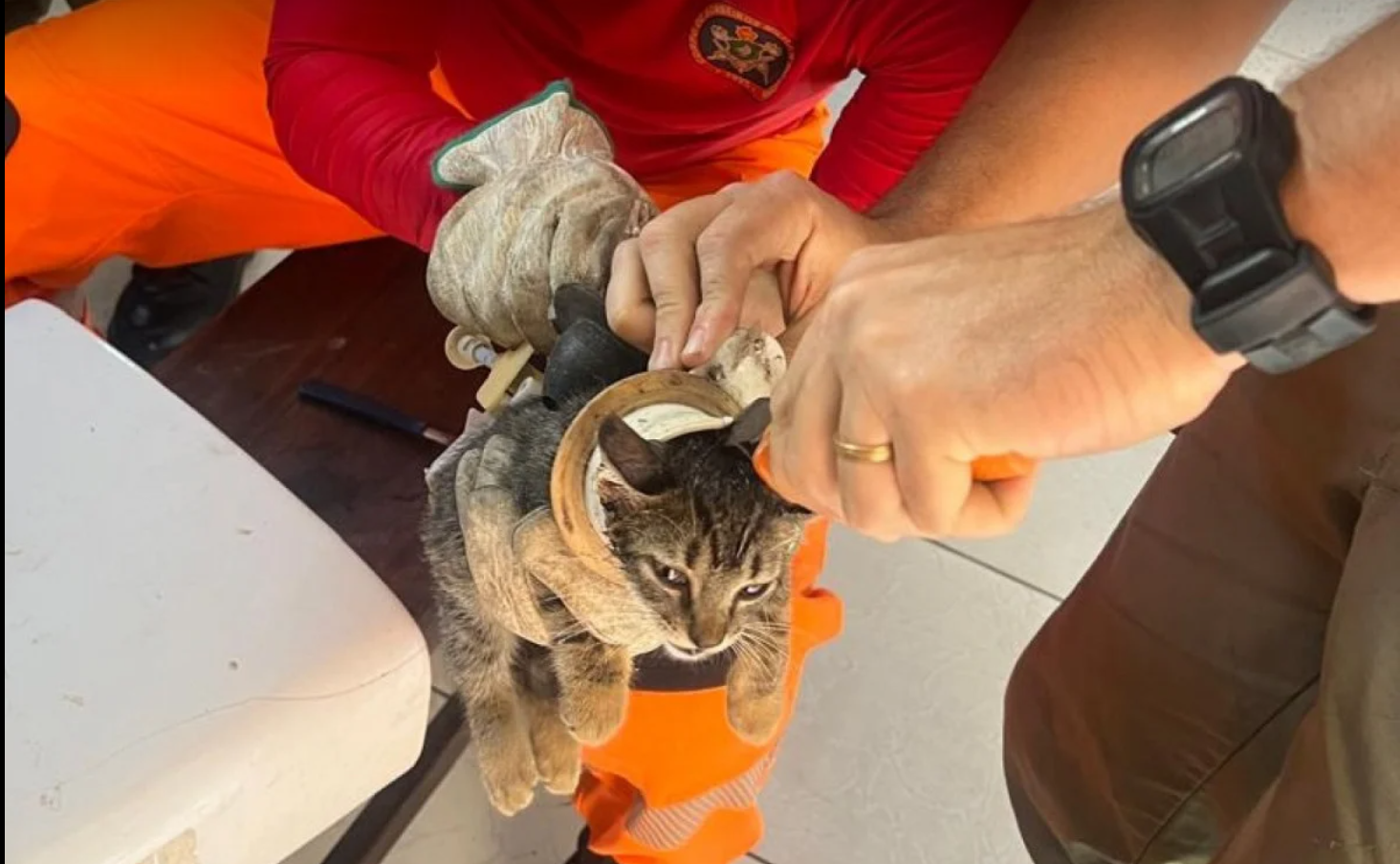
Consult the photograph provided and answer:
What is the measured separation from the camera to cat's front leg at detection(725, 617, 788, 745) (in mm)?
711

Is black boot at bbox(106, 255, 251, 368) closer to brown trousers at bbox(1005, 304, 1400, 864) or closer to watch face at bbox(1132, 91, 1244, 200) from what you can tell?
brown trousers at bbox(1005, 304, 1400, 864)

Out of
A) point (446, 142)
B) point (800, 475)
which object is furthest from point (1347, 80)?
point (446, 142)

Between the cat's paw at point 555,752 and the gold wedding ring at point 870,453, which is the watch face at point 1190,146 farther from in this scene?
the cat's paw at point 555,752

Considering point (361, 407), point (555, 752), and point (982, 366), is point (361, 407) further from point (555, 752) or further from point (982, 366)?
point (982, 366)

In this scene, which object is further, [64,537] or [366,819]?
[366,819]

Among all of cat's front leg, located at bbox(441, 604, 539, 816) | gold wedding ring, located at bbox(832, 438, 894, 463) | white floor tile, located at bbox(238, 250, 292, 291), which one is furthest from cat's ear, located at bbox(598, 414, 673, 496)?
white floor tile, located at bbox(238, 250, 292, 291)

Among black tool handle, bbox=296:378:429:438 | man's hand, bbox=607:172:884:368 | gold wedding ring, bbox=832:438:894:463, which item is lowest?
black tool handle, bbox=296:378:429:438

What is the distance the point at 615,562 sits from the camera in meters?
0.62

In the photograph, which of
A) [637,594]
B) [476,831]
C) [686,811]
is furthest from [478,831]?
[637,594]

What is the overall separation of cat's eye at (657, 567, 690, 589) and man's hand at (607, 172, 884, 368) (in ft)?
0.32

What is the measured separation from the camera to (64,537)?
0.74 meters

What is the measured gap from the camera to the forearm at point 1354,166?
0.41 m

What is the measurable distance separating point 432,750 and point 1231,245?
0.79 m

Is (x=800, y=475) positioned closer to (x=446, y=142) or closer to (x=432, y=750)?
(x=446, y=142)
